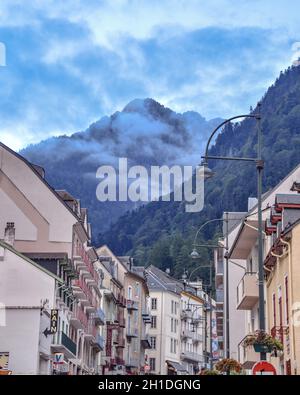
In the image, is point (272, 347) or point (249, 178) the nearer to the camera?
point (272, 347)

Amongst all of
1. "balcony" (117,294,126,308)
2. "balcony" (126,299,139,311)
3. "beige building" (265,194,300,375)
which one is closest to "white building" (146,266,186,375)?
"balcony" (126,299,139,311)

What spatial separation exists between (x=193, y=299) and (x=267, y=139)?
224 ft

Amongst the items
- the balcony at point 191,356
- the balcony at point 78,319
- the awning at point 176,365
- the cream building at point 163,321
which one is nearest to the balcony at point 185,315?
the cream building at point 163,321

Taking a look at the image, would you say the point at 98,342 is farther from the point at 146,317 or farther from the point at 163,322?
the point at 163,322

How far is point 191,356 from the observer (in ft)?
339

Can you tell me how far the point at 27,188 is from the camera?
43906 millimetres

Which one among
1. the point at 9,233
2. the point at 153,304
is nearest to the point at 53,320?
the point at 9,233

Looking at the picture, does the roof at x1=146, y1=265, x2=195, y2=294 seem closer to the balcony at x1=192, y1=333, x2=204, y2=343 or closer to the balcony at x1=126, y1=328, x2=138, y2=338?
the balcony at x1=192, y1=333, x2=204, y2=343

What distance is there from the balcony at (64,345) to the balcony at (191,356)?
53.1 m

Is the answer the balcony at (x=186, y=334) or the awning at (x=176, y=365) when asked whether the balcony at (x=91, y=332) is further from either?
the balcony at (x=186, y=334)

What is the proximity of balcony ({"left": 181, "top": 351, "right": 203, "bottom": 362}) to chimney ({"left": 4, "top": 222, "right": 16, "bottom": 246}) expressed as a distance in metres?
62.9

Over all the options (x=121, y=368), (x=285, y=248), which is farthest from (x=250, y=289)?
(x=121, y=368)
